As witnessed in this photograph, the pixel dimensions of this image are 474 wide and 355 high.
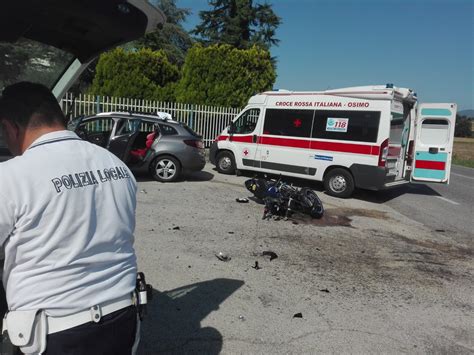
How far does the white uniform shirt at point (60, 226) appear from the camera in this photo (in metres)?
1.47

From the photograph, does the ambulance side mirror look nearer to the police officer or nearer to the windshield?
the windshield

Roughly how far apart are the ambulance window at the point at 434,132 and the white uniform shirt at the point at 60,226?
34.9 ft

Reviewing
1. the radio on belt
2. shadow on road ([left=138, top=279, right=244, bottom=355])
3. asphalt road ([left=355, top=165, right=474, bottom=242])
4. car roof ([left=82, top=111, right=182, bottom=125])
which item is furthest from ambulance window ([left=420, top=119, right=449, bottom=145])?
the radio on belt

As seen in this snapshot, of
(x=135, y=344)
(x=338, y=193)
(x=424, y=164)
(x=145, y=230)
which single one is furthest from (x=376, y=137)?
(x=135, y=344)

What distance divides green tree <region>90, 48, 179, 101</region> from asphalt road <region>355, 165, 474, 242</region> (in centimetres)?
1012

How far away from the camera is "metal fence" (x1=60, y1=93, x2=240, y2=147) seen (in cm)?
1375

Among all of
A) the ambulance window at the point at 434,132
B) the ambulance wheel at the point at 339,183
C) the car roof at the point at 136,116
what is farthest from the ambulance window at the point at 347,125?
the car roof at the point at 136,116

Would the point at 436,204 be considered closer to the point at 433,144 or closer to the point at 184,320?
the point at 433,144

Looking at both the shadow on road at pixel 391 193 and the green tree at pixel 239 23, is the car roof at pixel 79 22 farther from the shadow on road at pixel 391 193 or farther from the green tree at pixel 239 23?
the green tree at pixel 239 23

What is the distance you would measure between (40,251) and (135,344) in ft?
2.11

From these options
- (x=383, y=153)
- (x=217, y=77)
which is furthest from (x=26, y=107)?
(x=217, y=77)

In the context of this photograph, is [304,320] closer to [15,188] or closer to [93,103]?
[15,188]

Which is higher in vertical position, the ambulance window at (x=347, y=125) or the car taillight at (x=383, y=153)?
the ambulance window at (x=347, y=125)

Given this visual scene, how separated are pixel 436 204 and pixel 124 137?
7.50 m
